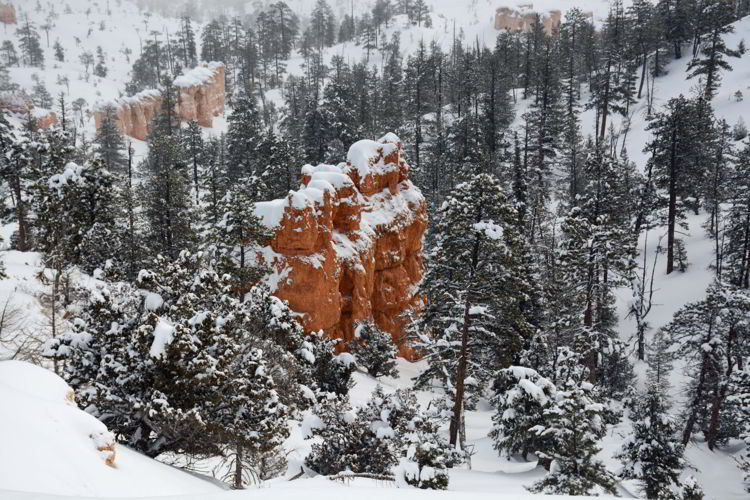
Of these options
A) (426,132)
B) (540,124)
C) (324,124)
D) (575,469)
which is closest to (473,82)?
(426,132)

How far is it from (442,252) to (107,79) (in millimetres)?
123831

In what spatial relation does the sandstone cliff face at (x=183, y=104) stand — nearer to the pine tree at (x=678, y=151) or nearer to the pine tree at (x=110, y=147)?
the pine tree at (x=110, y=147)

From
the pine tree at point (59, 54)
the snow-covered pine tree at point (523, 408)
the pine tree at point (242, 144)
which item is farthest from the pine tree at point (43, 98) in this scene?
the snow-covered pine tree at point (523, 408)

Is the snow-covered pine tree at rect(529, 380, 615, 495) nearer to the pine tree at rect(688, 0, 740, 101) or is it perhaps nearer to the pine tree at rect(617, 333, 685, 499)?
the pine tree at rect(617, 333, 685, 499)

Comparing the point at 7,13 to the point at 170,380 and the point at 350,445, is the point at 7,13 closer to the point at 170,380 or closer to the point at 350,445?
the point at 170,380

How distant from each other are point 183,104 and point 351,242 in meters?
65.4

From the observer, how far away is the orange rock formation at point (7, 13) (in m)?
120

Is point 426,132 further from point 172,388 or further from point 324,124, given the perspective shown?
point 172,388

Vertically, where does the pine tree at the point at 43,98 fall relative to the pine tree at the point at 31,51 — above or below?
below

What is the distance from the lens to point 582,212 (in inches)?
990

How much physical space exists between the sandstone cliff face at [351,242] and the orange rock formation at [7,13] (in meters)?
138

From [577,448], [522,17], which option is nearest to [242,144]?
[577,448]

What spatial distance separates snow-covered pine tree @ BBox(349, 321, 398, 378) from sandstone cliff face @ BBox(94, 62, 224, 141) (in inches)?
2570

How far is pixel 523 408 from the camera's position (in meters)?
18.5
